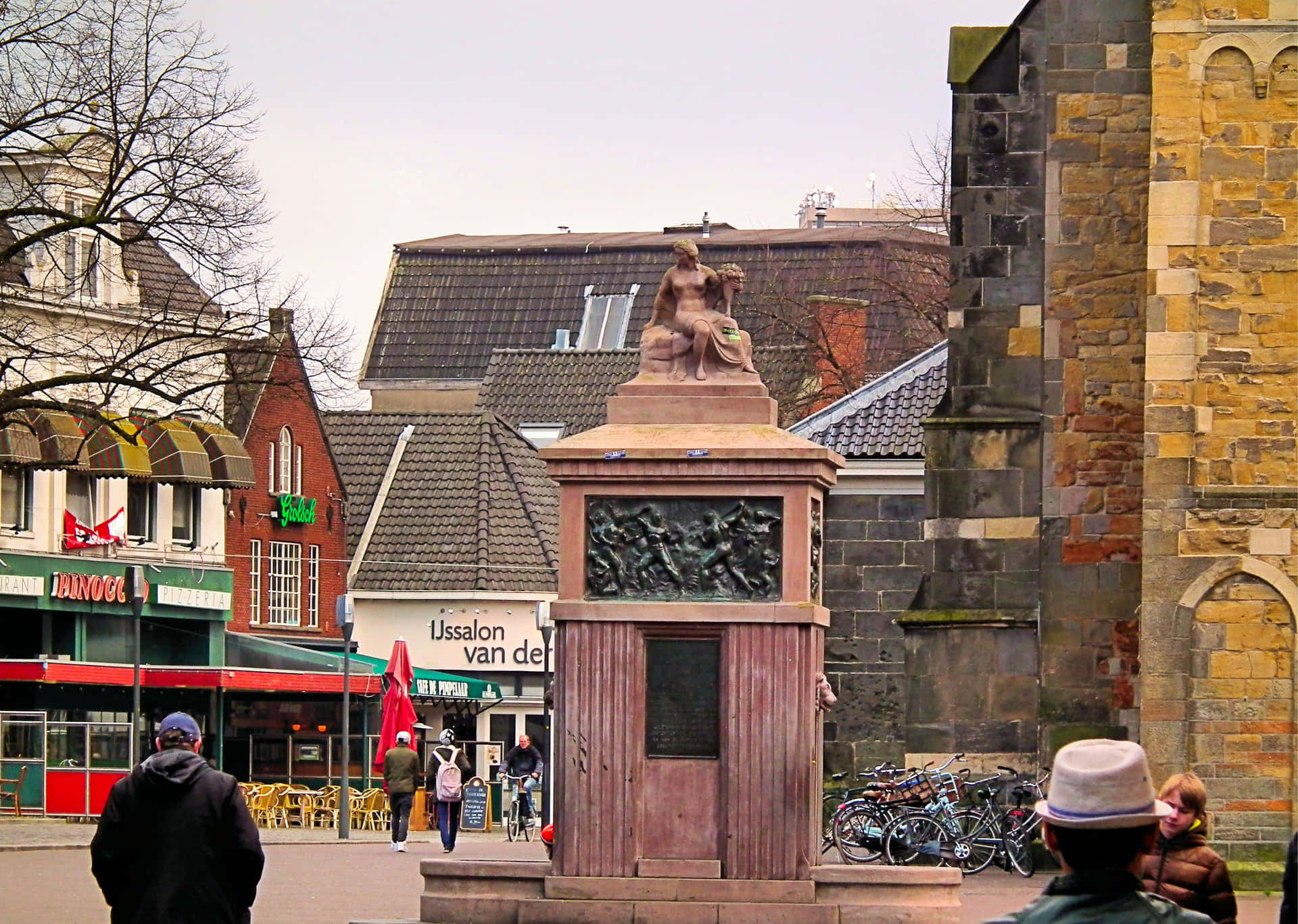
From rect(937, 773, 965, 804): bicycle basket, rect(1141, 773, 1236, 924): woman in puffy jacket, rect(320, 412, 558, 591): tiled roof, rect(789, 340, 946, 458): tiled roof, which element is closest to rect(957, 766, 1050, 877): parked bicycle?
rect(937, 773, 965, 804): bicycle basket

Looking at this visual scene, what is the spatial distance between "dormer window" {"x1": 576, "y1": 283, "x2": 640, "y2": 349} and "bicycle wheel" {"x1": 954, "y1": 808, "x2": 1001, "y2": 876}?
43511 mm

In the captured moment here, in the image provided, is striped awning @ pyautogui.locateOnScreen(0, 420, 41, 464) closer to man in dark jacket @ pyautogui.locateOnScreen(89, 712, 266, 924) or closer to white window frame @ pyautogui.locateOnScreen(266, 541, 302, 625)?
white window frame @ pyautogui.locateOnScreen(266, 541, 302, 625)

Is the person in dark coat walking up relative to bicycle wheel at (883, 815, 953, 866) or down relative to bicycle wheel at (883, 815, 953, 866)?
up

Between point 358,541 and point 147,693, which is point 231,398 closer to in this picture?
point 147,693

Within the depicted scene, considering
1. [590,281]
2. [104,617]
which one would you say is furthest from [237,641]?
[590,281]

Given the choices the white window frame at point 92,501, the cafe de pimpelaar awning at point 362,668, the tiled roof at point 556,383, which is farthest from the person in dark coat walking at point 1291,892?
the tiled roof at point 556,383

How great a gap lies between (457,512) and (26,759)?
17.6 m

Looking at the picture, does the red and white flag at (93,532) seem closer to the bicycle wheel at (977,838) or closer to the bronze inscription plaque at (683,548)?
the bicycle wheel at (977,838)

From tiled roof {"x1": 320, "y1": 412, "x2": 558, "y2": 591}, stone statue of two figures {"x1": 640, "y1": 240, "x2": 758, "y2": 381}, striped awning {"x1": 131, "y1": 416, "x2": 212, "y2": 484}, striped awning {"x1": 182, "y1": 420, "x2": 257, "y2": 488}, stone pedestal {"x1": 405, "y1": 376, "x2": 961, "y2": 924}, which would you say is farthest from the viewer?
tiled roof {"x1": 320, "y1": 412, "x2": 558, "y2": 591}

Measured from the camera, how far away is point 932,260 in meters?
51.5

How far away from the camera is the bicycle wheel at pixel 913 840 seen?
25234 millimetres

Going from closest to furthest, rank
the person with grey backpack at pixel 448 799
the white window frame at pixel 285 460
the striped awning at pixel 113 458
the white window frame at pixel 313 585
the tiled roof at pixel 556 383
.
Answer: the person with grey backpack at pixel 448 799 → the striped awning at pixel 113 458 → the white window frame at pixel 285 460 → the white window frame at pixel 313 585 → the tiled roof at pixel 556 383

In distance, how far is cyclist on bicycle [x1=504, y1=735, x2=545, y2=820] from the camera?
37.2 meters

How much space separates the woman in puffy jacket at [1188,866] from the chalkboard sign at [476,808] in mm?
31821
